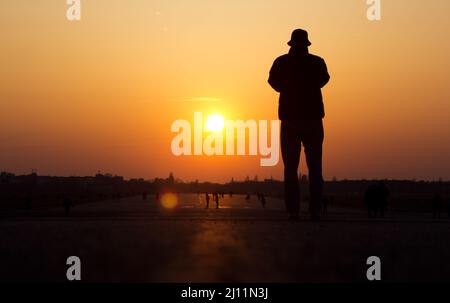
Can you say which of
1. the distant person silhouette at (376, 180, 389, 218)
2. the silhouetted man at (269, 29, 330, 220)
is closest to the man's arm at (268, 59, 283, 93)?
the silhouetted man at (269, 29, 330, 220)

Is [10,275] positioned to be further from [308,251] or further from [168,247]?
[308,251]

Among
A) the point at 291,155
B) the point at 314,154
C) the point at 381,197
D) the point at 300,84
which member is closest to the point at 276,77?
the point at 300,84

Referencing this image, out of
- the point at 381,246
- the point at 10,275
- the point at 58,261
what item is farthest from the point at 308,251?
the point at 10,275

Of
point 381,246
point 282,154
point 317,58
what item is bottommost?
point 381,246

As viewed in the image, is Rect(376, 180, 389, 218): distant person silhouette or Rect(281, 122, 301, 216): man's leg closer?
Rect(281, 122, 301, 216): man's leg

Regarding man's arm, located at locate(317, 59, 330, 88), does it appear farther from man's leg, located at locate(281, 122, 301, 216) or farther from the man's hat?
man's leg, located at locate(281, 122, 301, 216)

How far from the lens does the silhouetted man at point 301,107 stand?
55.7ft

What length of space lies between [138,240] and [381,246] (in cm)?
401

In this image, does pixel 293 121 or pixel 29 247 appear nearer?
pixel 29 247

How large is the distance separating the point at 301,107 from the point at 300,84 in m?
0.57

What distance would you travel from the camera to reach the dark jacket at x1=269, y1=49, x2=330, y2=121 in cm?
1703

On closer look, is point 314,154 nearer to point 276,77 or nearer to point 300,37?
point 276,77

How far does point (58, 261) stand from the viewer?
9.49 m
